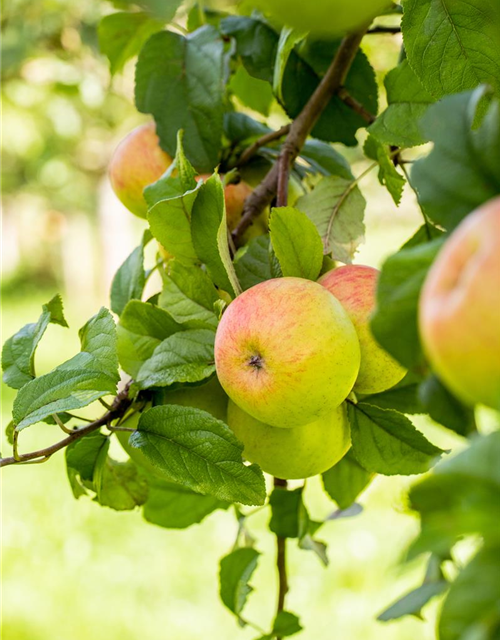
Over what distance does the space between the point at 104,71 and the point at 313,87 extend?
11.9ft

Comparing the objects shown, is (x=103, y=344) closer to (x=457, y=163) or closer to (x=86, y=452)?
(x=86, y=452)

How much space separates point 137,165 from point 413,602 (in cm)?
58

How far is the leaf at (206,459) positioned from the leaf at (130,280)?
22 centimetres

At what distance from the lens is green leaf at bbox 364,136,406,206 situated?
2.21 ft

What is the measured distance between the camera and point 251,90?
3.41 ft

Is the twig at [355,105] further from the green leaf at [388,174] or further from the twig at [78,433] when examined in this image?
the twig at [78,433]

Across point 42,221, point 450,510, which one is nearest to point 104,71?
point 450,510

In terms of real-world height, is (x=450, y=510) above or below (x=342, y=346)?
above

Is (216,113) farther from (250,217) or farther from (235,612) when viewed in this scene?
(235,612)

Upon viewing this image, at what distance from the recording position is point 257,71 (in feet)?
2.86

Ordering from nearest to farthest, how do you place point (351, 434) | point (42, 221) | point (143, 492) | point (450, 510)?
point (450, 510) < point (351, 434) < point (143, 492) < point (42, 221)

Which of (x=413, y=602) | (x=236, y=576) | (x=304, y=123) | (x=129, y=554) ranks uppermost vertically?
(x=304, y=123)

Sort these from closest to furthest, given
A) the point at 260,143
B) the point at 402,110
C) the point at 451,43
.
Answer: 1. the point at 451,43
2. the point at 402,110
3. the point at 260,143

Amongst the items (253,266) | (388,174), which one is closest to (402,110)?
(388,174)
